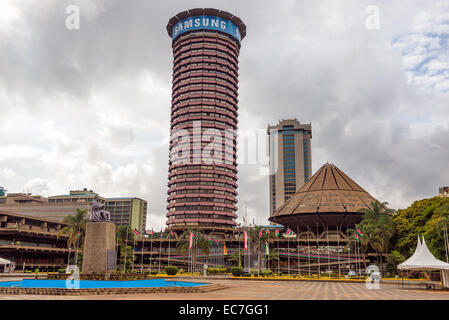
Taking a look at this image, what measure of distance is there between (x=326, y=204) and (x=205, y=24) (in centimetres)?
7996

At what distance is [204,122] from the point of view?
432 ft

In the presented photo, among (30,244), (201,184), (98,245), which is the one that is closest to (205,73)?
(201,184)

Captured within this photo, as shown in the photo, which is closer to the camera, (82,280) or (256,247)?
(82,280)

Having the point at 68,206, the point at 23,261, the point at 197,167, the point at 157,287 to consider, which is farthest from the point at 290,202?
the point at 68,206

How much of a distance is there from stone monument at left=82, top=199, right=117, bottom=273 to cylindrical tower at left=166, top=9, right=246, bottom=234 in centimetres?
8657

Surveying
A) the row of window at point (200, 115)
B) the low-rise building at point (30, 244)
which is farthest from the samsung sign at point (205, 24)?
the low-rise building at point (30, 244)

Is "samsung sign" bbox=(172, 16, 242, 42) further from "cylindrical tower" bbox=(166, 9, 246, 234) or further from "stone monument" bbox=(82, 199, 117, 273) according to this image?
"stone monument" bbox=(82, 199, 117, 273)

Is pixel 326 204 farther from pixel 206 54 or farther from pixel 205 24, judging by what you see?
pixel 205 24

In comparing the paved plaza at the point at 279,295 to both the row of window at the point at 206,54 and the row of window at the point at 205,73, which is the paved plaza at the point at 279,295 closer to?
the row of window at the point at 205,73

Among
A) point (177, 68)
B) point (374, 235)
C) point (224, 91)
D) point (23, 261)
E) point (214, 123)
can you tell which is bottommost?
point (23, 261)

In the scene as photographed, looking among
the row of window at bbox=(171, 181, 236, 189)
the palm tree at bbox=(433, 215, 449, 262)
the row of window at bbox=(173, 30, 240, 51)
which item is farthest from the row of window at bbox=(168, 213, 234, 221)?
the palm tree at bbox=(433, 215, 449, 262)

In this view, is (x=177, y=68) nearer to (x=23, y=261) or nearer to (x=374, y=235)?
(x=23, y=261)
